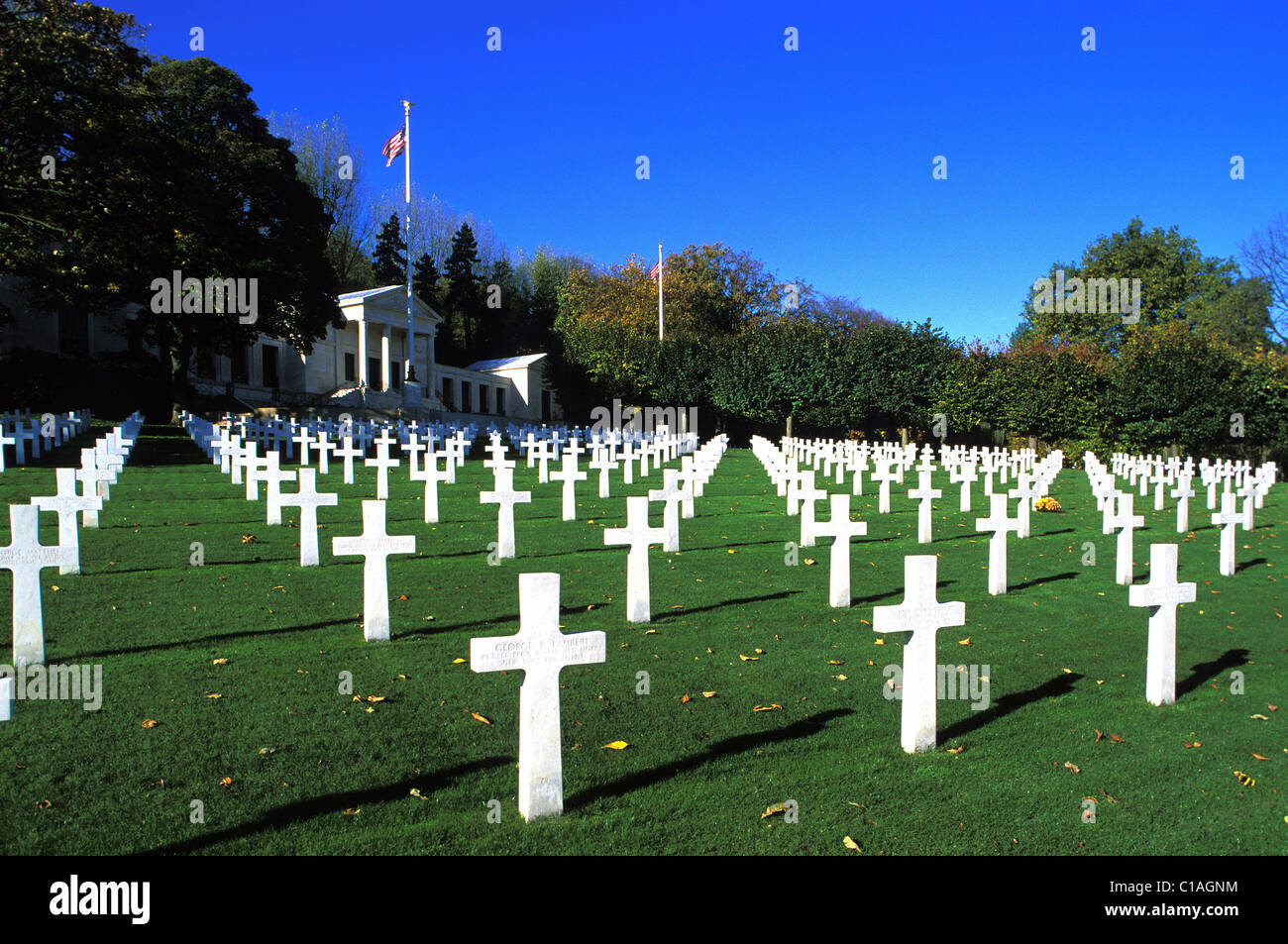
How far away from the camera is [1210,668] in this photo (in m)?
6.70

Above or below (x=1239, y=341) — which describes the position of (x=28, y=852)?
below

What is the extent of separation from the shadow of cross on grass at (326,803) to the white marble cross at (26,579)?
3141 mm

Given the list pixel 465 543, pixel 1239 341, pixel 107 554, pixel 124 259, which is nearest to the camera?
pixel 107 554

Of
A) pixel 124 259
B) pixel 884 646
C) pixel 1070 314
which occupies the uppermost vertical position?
pixel 1070 314

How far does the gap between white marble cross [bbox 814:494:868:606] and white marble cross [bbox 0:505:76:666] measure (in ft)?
21.0

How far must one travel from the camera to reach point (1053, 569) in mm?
10891

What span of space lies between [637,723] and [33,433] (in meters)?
21.8

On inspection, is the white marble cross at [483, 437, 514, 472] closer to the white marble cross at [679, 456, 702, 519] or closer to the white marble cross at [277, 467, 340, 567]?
the white marble cross at [277, 467, 340, 567]

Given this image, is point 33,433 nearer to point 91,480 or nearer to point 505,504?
point 91,480

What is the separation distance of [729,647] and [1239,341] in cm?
5793

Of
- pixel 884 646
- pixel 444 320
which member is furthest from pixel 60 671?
pixel 444 320

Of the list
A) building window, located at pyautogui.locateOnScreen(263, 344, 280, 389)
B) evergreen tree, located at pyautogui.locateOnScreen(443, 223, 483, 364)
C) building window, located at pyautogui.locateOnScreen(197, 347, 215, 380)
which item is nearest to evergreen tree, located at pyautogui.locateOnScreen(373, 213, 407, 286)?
evergreen tree, located at pyautogui.locateOnScreen(443, 223, 483, 364)

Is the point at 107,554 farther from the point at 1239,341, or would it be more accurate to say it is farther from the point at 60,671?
the point at 1239,341

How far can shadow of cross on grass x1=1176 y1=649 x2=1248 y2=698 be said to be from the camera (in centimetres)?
620
